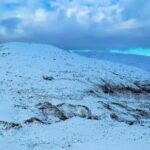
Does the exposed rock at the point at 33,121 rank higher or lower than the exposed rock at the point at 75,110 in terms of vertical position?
lower

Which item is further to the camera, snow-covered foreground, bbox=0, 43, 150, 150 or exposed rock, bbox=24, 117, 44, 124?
exposed rock, bbox=24, 117, 44, 124

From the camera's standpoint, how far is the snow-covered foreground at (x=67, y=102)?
2983 centimetres

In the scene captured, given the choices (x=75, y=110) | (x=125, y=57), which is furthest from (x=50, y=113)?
(x=125, y=57)

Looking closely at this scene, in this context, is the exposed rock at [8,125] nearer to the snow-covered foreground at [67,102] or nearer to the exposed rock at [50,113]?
the snow-covered foreground at [67,102]

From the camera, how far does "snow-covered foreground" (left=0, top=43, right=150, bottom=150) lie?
2983 cm

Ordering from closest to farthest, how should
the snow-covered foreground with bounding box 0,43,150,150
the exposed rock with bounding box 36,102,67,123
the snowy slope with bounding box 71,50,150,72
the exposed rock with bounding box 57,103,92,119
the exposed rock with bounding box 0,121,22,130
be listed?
the snow-covered foreground with bounding box 0,43,150,150 → the exposed rock with bounding box 0,121,22,130 → the exposed rock with bounding box 36,102,67,123 → the exposed rock with bounding box 57,103,92,119 → the snowy slope with bounding box 71,50,150,72

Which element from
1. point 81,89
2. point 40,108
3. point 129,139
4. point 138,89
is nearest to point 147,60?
point 138,89

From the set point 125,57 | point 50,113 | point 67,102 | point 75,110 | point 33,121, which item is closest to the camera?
point 33,121

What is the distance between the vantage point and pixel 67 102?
44312mm

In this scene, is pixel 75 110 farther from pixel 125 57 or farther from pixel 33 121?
pixel 125 57

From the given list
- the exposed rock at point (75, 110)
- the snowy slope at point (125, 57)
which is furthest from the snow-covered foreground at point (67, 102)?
the snowy slope at point (125, 57)

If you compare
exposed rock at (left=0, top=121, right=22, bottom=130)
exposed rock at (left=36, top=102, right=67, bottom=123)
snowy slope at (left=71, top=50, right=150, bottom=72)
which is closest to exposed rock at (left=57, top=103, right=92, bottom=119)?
exposed rock at (left=36, top=102, right=67, bottom=123)

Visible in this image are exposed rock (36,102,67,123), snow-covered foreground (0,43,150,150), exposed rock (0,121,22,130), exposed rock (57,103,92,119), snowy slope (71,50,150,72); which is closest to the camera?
snow-covered foreground (0,43,150,150)

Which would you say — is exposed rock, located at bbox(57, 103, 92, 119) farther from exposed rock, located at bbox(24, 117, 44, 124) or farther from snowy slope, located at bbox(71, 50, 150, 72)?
snowy slope, located at bbox(71, 50, 150, 72)
